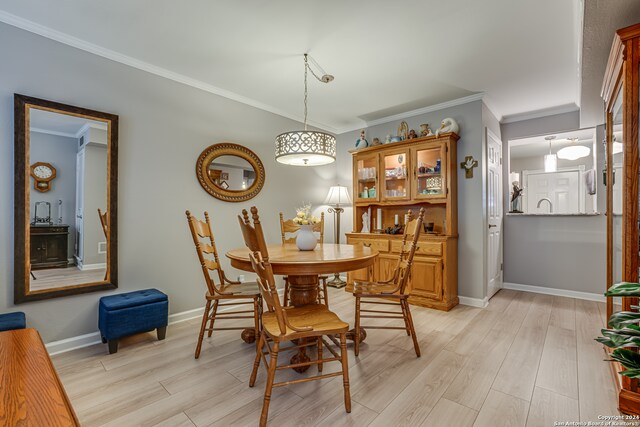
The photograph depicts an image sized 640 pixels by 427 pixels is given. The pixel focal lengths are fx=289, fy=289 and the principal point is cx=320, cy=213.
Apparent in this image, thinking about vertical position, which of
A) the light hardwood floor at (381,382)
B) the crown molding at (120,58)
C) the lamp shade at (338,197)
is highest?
the crown molding at (120,58)

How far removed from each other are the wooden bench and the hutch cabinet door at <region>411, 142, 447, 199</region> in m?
3.65

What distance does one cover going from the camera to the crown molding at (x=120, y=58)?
7.24 feet

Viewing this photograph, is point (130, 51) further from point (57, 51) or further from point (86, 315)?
point (86, 315)

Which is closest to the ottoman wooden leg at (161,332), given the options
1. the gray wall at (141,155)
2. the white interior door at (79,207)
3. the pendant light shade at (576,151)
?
the gray wall at (141,155)

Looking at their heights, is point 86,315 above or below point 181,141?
below

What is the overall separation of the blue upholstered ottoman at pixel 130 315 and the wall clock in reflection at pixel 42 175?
40.2 inches

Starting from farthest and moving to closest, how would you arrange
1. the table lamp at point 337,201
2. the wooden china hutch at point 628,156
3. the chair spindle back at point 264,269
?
the table lamp at point 337,201, the wooden china hutch at point 628,156, the chair spindle back at point 264,269

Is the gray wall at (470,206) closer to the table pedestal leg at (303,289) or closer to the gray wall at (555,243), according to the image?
the gray wall at (555,243)

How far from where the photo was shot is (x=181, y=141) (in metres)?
3.08

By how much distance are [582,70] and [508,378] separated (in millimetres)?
2418

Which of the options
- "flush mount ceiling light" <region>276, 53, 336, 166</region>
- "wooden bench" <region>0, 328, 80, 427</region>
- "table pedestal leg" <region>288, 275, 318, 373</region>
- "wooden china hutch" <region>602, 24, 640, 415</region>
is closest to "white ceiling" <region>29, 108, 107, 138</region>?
"flush mount ceiling light" <region>276, 53, 336, 166</region>

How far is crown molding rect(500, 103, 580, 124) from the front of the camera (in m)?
3.78

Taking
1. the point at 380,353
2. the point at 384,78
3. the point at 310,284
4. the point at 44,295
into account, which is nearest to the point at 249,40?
the point at 384,78

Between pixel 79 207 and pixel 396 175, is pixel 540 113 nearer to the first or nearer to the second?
pixel 396 175
